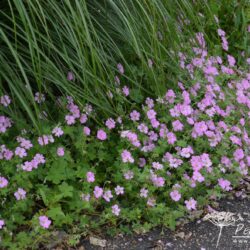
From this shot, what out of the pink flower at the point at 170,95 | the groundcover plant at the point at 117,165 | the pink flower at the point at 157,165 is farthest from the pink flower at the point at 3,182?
the pink flower at the point at 170,95

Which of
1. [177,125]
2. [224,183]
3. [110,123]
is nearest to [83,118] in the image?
[110,123]

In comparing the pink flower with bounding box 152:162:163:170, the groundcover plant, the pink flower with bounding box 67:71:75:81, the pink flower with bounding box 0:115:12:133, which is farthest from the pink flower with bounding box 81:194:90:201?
the pink flower with bounding box 67:71:75:81

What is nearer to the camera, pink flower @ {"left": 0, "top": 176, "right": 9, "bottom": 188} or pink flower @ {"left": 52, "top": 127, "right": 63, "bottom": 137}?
pink flower @ {"left": 0, "top": 176, "right": 9, "bottom": 188}

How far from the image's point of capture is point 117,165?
99.7 inches

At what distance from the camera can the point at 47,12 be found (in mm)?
2549

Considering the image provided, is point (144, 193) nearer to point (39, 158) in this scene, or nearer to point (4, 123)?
point (39, 158)

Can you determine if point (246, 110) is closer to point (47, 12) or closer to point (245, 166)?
point (245, 166)

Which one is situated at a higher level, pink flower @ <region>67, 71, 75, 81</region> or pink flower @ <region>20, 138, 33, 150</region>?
pink flower @ <region>67, 71, 75, 81</region>

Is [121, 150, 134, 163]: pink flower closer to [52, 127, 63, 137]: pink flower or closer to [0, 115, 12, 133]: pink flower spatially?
[52, 127, 63, 137]: pink flower

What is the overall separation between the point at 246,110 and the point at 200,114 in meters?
0.43

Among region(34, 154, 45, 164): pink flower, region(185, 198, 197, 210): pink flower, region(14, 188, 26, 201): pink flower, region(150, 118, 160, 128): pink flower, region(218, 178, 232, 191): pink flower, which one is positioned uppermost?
region(34, 154, 45, 164): pink flower

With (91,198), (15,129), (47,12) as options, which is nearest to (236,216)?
(91,198)

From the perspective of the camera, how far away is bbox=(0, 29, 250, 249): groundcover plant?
2.33 meters

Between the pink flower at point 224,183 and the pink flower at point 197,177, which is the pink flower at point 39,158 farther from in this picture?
the pink flower at point 224,183
